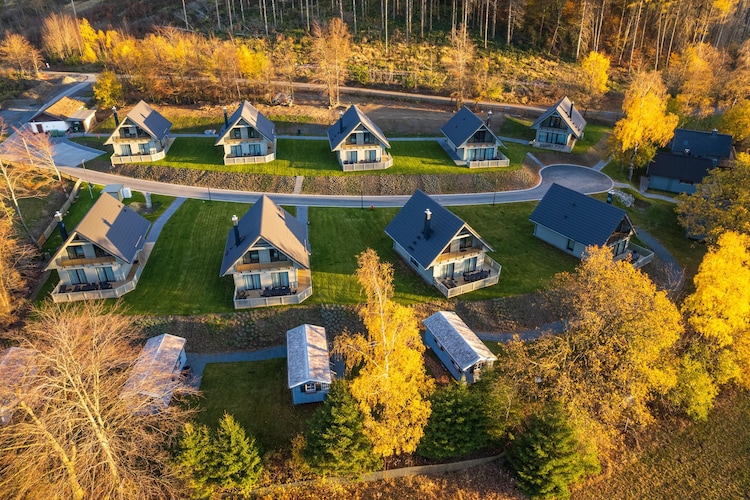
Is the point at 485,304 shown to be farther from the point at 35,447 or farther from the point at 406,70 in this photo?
the point at 406,70

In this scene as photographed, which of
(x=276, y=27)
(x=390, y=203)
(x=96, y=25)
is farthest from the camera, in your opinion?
(x=96, y=25)

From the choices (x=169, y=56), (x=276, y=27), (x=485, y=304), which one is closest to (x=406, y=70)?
(x=276, y=27)

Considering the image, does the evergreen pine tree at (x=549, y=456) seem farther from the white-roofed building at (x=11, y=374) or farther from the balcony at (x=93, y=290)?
the balcony at (x=93, y=290)

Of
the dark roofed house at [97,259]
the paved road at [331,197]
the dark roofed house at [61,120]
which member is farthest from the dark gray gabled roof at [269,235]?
the dark roofed house at [61,120]

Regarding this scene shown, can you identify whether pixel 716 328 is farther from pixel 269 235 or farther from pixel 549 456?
pixel 269 235

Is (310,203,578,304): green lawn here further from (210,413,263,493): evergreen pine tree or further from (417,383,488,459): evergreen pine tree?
(210,413,263,493): evergreen pine tree
